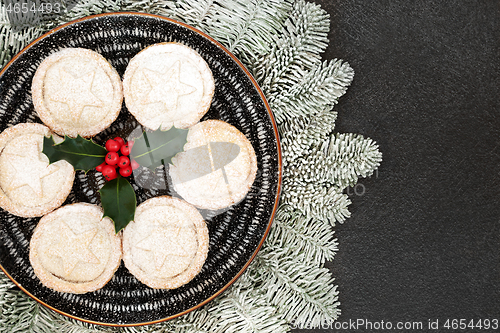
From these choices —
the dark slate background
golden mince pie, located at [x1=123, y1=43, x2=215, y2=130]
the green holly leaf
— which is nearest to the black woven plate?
golden mince pie, located at [x1=123, y1=43, x2=215, y2=130]

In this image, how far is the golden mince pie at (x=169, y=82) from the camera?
3.73 ft

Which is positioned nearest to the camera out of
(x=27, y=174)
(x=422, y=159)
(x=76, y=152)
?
(x=76, y=152)

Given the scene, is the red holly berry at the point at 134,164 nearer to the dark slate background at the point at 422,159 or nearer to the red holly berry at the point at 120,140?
the red holly berry at the point at 120,140

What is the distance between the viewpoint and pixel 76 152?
102 cm

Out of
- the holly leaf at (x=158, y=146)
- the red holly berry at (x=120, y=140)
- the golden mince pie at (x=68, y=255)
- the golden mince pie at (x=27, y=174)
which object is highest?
the holly leaf at (x=158, y=146)

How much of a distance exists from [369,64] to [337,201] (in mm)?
524

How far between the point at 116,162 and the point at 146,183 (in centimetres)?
16

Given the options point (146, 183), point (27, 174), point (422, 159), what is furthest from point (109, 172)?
point (422, 159)

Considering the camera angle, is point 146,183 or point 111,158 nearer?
point 111,158

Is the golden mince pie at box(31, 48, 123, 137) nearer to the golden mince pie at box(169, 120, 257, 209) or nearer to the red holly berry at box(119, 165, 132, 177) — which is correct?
the red holly berry at box(119, 165, 132, 177)

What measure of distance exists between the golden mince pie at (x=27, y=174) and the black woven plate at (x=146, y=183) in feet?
0.23

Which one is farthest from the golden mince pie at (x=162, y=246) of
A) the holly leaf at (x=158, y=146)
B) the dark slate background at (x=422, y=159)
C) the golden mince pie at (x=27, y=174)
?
the dark slate background at (x=422, y=159)

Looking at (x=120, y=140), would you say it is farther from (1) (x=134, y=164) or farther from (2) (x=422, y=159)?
(2) (x=422, y=159)

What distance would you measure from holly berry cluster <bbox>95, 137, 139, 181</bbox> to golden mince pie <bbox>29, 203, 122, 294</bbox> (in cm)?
21
